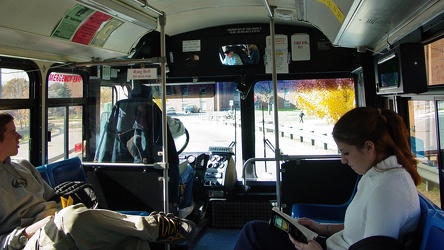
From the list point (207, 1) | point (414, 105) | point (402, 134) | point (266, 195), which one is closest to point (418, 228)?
point (402, 134)

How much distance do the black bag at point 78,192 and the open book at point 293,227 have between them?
1585mm

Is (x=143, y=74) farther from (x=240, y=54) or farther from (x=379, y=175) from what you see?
(x=379, y=175)

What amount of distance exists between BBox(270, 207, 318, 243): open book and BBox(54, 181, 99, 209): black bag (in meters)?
1.58

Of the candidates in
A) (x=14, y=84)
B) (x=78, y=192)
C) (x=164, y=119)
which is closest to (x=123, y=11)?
(x=164, y=119)

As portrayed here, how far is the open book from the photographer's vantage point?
2.01 meters

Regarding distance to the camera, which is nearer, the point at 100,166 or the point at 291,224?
the point at 291,224

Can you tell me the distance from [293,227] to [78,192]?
1801 millimetres

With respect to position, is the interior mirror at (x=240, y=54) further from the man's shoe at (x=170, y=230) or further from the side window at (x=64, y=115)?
the man's shoe at (x=170, y=230)

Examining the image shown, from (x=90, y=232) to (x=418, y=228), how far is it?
1896mm

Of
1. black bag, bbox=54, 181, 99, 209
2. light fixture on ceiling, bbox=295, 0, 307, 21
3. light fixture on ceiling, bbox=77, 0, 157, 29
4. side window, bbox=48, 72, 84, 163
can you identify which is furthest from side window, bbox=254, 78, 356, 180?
black bag, bbox=54, 181, 99, 209

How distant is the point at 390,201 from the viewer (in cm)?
152

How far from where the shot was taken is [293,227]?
2082mm

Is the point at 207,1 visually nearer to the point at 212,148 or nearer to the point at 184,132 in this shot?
the point at 184,132

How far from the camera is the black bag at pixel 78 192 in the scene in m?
2.85
